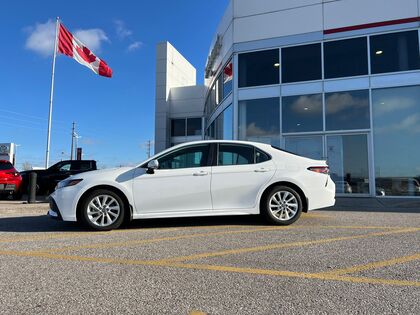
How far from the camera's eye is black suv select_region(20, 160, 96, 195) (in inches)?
632

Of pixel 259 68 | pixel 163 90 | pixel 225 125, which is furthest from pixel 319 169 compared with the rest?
pixel 163 90

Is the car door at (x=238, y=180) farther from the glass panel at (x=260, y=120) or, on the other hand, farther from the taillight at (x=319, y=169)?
the glass panel at (x=260, y=120)

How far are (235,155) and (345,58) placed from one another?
8.83 meters

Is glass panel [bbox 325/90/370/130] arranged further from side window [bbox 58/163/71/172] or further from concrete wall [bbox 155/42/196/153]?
concrete wall [bbox 155/42/196/153]

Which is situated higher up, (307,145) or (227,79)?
(227,79)

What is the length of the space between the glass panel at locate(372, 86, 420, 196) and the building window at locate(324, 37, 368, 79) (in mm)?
1203

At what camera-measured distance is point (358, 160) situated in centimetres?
1334

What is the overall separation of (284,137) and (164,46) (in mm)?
15468

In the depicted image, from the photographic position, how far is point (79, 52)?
2019 cm

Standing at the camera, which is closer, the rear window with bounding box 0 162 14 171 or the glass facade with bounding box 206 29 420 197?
the glass facade with bounding box 206 29 420 197

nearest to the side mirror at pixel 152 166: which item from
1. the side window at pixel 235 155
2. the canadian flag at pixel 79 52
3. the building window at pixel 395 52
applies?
the side window at pixel 235 155

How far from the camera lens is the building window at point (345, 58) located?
13625mm

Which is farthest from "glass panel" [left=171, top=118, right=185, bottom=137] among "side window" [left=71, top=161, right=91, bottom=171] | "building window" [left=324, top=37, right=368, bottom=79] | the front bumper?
the front bumper

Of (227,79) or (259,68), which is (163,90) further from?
(259,68)
